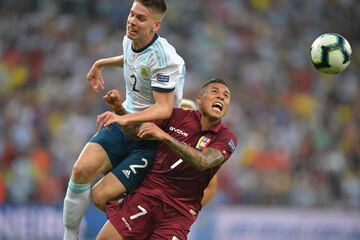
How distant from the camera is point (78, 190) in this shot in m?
6.90

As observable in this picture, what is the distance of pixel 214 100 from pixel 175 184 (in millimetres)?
779

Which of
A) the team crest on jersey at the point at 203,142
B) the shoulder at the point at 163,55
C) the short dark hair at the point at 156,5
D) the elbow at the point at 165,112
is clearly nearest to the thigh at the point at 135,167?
the team crest on jersey at the point at 203,142

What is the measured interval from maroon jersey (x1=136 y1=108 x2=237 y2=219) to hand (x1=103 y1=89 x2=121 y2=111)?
0.55 meters

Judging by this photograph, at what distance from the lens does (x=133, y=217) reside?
274 inches

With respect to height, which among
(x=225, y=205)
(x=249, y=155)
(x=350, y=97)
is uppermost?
(x=350, y=97)

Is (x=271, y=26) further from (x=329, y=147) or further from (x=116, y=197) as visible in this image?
(x=116, y=197)

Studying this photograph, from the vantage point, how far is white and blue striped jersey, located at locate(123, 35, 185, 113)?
671 centimetres

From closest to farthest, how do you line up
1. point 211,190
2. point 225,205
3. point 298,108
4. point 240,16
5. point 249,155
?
point 211,190 → point 225,205 → point 249,155 → point 298,108 → point 240,16

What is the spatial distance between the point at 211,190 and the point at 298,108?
8161mm

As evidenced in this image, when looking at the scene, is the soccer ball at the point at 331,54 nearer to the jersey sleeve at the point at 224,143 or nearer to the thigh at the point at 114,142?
the jersey sleeve at the point at 224,143

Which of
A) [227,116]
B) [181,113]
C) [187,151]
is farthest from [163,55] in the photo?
[227,116]

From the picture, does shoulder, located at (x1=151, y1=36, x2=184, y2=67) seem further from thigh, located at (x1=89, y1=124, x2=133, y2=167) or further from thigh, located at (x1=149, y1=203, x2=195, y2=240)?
thigh, located at (x1=149, y1=203, x2=195, y2=240)

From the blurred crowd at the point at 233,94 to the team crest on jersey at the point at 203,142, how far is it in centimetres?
540

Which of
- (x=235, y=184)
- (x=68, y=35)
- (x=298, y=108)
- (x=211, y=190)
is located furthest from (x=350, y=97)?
(x=211, y=190)
